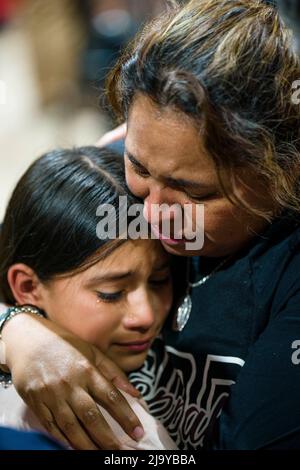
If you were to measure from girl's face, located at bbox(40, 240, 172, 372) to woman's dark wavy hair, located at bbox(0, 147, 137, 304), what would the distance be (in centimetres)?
3

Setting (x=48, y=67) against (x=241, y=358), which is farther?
(x=48, y=67)

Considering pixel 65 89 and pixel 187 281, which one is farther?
pixel 65 89

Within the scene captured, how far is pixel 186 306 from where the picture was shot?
4.40 feet

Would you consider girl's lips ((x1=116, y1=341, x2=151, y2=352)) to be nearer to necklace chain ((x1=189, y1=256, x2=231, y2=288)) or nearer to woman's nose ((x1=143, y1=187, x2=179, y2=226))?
necklace chain ((x1=189, y1=256, x2=231, y2=288))

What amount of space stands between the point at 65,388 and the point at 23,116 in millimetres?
3465

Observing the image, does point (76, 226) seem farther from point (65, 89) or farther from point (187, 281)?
point (65, 89)

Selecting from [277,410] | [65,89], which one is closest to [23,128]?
[65,89]

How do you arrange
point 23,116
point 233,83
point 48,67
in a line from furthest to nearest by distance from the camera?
point 48,67 < point 23,116 < point 233,83

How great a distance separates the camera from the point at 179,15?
114cm

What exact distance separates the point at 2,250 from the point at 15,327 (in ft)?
0.73

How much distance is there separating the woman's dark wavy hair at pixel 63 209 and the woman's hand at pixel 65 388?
0.49ft

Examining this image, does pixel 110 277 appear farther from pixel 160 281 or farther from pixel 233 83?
pixel 233 83

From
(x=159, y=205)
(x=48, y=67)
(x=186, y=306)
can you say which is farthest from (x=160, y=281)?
(x=48, y=67)
